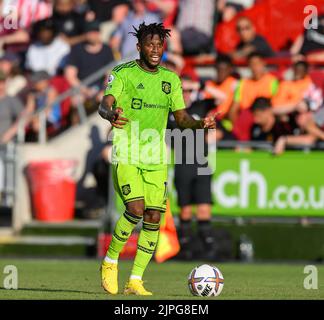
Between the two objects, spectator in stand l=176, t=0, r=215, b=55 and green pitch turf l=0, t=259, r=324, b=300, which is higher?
spectator in stand l=176, t=0, r=215, b=55

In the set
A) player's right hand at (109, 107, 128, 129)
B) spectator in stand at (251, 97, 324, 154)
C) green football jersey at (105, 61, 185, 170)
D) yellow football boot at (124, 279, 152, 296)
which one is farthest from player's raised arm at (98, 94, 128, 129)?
spectator in stand at (251, 97, 324, 154)

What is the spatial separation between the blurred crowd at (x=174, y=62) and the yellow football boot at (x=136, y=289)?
23.0 feet

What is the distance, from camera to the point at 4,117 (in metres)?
20.9

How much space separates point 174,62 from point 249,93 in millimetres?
1640

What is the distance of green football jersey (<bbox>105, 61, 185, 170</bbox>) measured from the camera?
1197cm

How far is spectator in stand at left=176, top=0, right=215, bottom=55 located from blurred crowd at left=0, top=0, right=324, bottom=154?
18mm

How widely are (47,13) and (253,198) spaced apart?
637 cm

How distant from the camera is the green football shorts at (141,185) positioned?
1192 cm

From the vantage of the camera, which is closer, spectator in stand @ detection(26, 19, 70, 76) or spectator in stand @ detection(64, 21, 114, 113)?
spectator in stand @ detection(64, 21, 114, 113)

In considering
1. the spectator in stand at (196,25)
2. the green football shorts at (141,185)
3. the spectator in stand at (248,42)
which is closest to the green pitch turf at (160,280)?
the green football shorts at (141,185)

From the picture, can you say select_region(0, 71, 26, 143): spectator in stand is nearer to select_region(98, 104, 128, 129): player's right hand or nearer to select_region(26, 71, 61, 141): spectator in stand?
select_region(26, 71, 61, 141): spectator in stand

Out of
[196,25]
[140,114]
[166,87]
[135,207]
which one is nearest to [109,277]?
[135,207]

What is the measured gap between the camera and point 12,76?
22.1 m

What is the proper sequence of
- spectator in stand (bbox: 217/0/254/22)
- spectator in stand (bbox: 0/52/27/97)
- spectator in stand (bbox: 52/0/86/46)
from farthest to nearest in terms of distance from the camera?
spectator in stand (bbox: 52/0/86/46)
spectator in stand (bbox: 0/52/27/97)
spectator in stand (bbox: 217/0/254/22)
